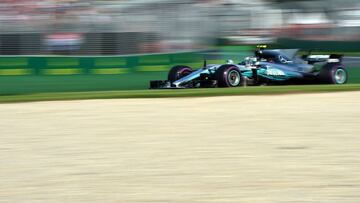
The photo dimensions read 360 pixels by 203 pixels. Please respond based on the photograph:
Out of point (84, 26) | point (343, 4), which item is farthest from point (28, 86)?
point (343, 4)

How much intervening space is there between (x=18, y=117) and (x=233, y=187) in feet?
14.4

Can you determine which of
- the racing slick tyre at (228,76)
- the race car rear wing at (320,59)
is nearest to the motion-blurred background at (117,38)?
the race car rear wing at (320,59)

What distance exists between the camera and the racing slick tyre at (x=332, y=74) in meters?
A: 13.4

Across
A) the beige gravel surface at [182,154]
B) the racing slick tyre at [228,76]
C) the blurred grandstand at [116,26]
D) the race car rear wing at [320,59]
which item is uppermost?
the blurred grandstand at [116,26]

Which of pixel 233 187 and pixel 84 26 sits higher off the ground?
pixel 84 26

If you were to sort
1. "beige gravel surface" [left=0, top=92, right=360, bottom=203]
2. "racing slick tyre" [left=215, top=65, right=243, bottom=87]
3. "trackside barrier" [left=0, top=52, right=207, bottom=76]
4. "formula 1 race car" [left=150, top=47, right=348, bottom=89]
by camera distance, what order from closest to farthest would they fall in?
1. "beige gravel surface" [left=0, top=92, right=360, bottom=203]
2. "racing slick tyre" [left=215, top=65, right=243, bottom=87]
3. "formula 1 race car" [left=150, top=47, right=348, bottom=89]
4. "trackside barrier" [left=0, top=52, right=207, bottom=76]

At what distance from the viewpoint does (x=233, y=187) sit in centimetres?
445

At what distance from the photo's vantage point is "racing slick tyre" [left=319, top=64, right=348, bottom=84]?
13.4m

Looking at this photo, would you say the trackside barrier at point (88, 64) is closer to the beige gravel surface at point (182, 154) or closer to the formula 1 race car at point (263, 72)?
the formula 1 race car at point (263, 72)

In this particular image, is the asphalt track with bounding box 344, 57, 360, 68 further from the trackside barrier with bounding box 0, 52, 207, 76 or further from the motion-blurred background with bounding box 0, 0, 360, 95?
the trackside barrier with bounding box 0, 52, 207, 76

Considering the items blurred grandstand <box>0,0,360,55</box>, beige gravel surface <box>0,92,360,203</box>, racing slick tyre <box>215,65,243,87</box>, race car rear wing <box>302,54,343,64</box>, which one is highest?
blurred grandstand <box>0,0,360,55</box>

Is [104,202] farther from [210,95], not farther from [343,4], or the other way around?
[343,4]

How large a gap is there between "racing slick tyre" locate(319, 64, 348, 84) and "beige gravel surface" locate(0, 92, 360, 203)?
15.4 feet

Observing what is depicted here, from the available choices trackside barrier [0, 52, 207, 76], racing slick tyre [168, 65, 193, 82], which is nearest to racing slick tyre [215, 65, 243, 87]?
racing slick tyre [168, 65, 193, 82]
